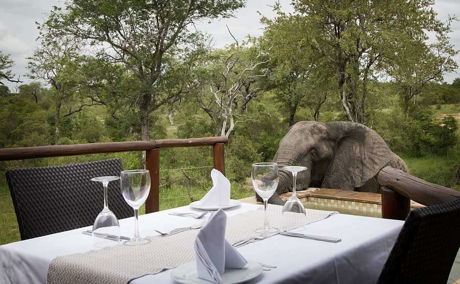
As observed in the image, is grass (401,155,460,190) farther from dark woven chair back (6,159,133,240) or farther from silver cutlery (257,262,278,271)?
silver cutlery (257,262,278,271)

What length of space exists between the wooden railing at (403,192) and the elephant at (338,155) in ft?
13.1

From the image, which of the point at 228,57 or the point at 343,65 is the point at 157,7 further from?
the point at 343,65

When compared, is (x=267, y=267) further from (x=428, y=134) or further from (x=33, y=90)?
(x=33, y=90)

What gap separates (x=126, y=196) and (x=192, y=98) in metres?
14.1

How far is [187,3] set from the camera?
14438 millimetres

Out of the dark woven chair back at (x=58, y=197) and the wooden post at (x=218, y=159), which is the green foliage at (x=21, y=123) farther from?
the dark woven chair back at (x=58, y=197)

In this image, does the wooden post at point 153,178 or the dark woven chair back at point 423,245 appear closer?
the dark woven chair back at point 423,245

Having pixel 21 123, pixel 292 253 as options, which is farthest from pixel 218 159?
pixel 21 123

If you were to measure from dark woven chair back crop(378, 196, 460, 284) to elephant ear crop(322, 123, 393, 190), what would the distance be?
18.0 feet

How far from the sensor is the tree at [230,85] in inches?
621

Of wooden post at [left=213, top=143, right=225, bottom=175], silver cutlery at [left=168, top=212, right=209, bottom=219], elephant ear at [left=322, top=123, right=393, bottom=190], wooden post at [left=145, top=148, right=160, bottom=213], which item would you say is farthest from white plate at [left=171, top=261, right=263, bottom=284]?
elephant ear at [left=322, top=123, right=393, bottom=190]

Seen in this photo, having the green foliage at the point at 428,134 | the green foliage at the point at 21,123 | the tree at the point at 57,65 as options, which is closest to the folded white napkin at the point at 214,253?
the green foliage at the point at 428,134

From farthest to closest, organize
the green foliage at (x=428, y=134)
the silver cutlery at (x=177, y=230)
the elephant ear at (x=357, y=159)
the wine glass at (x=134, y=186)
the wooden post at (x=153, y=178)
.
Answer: the green foliage at (x=428, y=134), the elephant ear at (x=357, y=159), the wooden post at (x=153, y=178), the silver cutlery at (x=177, y=230), the wine glass at (x=134, y=186)

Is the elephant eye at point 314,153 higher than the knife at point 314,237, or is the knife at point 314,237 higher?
the knife at point 314,237
